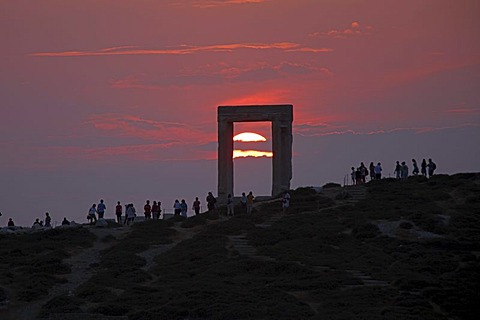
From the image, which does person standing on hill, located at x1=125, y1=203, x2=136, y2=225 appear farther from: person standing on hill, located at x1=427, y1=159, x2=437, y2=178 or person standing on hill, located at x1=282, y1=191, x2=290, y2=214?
person standing on hill, located at x1=427, y1=159, x2=437, y2=178

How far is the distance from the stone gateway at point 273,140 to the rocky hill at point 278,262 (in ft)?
12.0

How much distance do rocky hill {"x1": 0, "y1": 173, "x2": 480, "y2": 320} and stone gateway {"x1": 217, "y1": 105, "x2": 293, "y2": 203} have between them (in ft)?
12.0

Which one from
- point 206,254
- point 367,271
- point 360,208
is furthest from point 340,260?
point 360,208

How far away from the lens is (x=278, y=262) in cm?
4706

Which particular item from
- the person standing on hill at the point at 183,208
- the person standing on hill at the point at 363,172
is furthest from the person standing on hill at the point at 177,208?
the person standing on hill at the point at 363,172

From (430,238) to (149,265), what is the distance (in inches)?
506

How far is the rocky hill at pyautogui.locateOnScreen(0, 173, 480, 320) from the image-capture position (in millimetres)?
40281

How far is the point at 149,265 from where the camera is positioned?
163 feet

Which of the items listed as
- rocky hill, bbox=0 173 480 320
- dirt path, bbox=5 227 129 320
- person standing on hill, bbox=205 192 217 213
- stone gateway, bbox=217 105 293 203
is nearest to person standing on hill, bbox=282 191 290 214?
rocky hill, bbox=0 173 480 320

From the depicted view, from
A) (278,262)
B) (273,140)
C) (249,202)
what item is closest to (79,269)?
(278,262)

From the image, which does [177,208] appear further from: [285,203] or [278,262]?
[278,262]

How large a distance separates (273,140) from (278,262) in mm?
21025

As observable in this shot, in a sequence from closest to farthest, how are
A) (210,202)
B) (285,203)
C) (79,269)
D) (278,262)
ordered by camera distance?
(278,262)
(79,269)
(285,203)
(210,202)

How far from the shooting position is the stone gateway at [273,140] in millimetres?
66875
